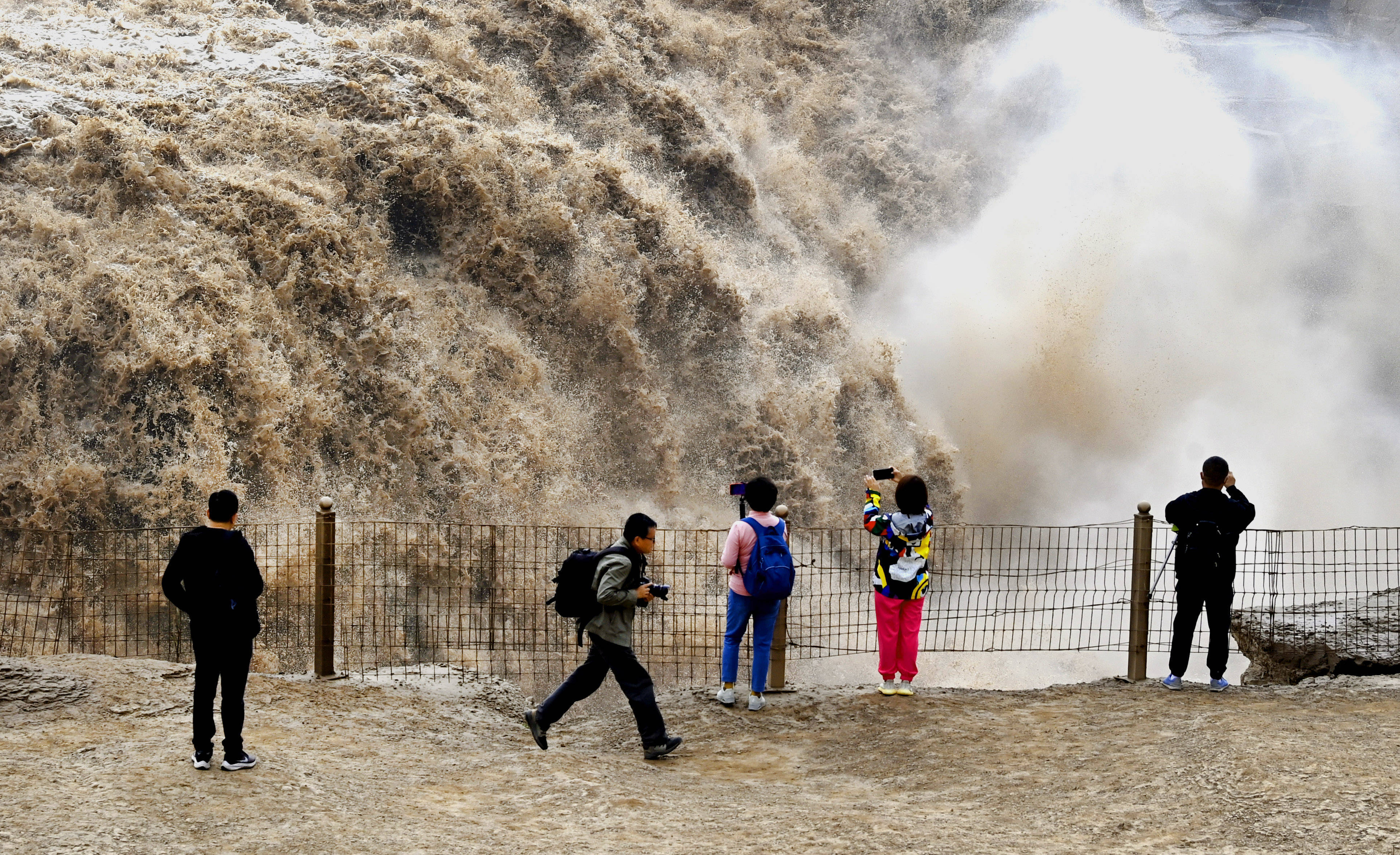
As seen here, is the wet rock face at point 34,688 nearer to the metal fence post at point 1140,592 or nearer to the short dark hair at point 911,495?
the short dark hair at point 911,495

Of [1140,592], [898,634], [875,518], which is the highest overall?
[875,518]

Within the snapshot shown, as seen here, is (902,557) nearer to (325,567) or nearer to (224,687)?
(325,567)

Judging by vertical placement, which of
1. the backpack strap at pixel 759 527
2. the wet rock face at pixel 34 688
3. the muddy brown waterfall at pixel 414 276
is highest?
the muddy brown waterfall at pixel 414 276

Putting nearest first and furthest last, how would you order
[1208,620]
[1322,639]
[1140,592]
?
[1208,620]
[1140,592]
[1322,639]

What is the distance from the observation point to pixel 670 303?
51.0ft

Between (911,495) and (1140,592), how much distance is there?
5.40ft

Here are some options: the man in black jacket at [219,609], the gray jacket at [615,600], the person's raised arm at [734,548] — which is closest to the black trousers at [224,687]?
the man in black jacket at [219,609]

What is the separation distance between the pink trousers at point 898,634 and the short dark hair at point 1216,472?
1690mm

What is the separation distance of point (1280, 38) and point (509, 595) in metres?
18.7

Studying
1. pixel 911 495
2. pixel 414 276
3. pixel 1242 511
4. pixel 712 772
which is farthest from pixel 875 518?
pixel 414 276

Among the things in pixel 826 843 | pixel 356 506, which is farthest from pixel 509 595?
pixel 826 843

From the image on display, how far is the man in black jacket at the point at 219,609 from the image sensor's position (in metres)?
4.96

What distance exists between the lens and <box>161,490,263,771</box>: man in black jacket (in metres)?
4.96

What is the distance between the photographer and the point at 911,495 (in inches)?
255
